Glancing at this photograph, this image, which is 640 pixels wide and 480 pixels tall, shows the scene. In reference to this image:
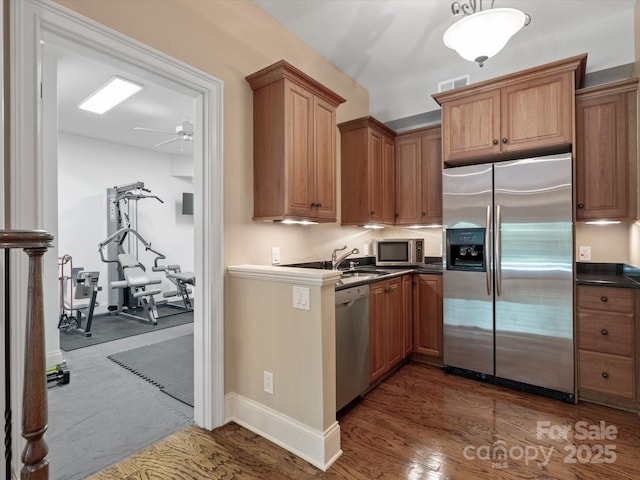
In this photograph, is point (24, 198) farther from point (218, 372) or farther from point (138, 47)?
point (218, 372)

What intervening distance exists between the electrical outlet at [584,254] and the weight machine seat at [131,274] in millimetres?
5688

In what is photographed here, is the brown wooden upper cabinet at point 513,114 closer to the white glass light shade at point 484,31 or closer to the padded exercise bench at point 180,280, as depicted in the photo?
the white glass light shade at point 484,31

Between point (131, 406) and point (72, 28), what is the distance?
253 centimetres

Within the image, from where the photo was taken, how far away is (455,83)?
3502 millimetres

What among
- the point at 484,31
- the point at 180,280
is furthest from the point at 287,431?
the point at 180,280

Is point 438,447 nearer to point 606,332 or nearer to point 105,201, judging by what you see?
point 606,332

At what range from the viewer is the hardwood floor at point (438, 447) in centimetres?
180

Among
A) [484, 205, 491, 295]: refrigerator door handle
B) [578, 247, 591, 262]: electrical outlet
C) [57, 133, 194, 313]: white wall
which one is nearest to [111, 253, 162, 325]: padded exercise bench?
[57, 133, 194, 313]: white wall

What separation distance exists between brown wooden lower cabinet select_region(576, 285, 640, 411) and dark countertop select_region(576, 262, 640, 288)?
47mm

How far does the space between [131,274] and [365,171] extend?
4194mm

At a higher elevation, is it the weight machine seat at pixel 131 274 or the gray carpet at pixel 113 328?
the weight machine seat at pixel 131 274

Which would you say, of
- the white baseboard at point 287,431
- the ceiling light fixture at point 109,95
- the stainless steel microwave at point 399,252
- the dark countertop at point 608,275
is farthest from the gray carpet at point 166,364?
the dark countertop at point 608,275

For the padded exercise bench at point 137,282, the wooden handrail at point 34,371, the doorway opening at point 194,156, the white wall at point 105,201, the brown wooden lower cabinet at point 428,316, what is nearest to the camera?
the wooden handrail at point 34,371

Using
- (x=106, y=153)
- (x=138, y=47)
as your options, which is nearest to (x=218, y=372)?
(x=138, y=47)
